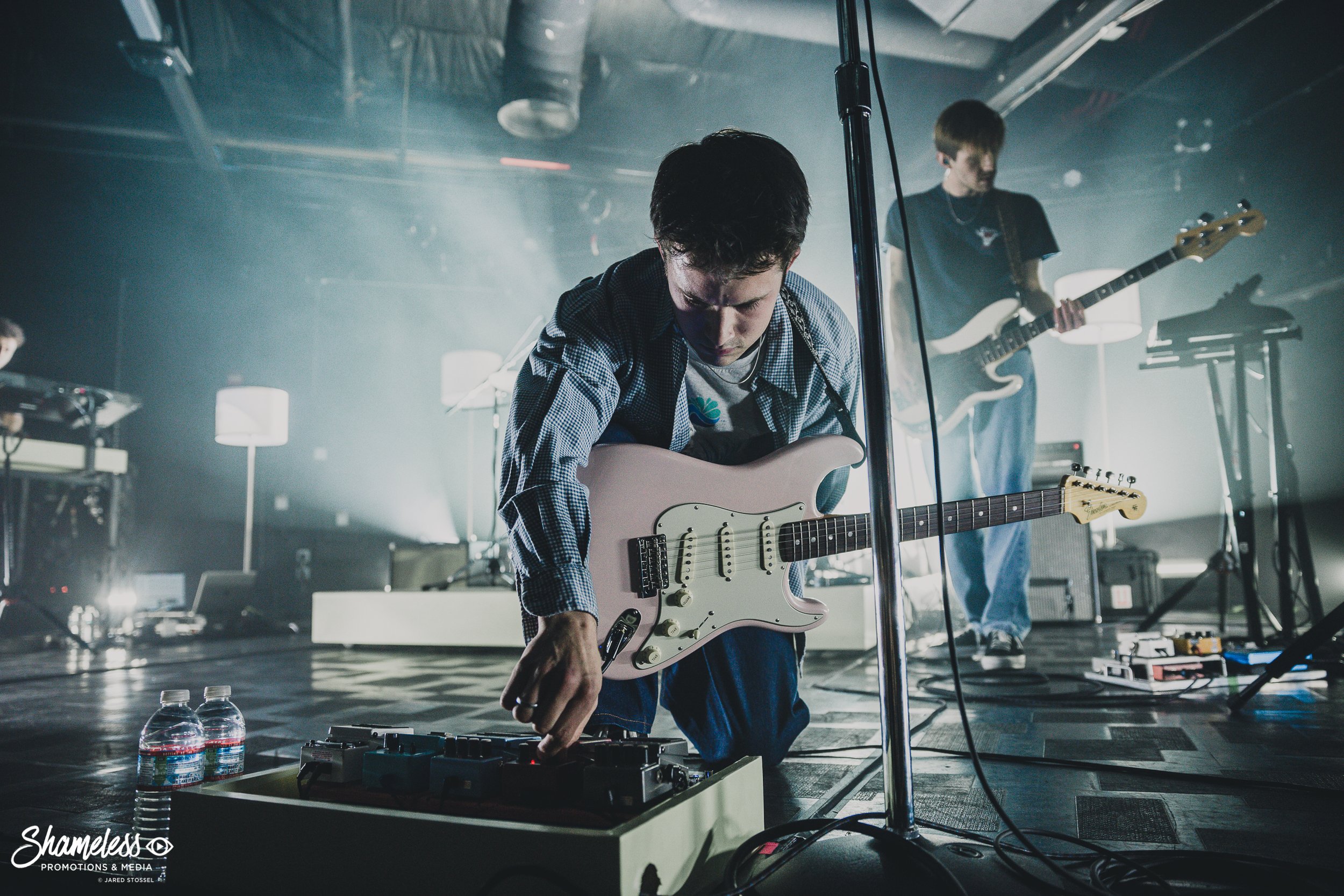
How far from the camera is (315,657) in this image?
172 inches

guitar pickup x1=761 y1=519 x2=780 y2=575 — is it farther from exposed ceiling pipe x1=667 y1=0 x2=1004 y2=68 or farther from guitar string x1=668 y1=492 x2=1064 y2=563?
exposed ceiling pipe x1=667 y1=0 x2=1004 y2=68

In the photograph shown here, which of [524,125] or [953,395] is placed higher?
[524,125]

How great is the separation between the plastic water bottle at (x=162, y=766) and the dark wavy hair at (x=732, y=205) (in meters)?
1.10

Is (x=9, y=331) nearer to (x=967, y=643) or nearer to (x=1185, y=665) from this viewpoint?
(x=967, y=643)

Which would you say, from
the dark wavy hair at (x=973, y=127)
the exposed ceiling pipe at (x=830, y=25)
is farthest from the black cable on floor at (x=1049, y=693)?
the exposed ceiling pipe at (x=830, y=25)

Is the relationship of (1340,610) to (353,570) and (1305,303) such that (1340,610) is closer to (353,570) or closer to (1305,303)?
(1305,303)

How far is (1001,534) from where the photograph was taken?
3.01m

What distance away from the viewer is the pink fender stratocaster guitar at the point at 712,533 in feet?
4.62

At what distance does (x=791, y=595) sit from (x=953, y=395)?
6.37ft

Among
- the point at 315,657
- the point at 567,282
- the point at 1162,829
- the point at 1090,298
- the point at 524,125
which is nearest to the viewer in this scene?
the point at 1162,829

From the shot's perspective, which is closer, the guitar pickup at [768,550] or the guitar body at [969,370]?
the guitar pickup at [768,550]

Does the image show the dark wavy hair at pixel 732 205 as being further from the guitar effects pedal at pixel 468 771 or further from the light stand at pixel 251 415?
the light stand at pixel 251 415

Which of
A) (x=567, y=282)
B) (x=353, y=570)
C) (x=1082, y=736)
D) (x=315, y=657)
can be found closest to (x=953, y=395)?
(x=1082, y=736)

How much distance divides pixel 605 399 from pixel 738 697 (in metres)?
0.68
